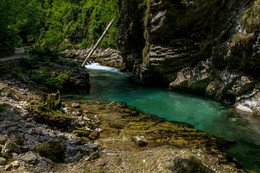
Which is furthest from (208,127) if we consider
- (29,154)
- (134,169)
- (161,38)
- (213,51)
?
(161,38)

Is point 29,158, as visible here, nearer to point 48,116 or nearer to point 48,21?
point 48,116

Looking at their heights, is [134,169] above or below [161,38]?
below

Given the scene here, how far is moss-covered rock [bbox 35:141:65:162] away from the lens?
13.8 feet

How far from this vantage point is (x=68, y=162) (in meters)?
4.34

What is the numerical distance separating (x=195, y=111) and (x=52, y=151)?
919 centimetres

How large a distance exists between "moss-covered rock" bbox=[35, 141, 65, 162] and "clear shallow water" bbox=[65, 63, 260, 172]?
574cm

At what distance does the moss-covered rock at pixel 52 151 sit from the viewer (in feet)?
13.8

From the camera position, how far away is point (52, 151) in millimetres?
4293

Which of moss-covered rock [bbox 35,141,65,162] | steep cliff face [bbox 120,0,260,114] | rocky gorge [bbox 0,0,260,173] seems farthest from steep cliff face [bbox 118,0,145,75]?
moss-covered rock [bbox 35,141,65,162]

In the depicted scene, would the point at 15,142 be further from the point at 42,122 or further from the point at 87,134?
the point at 87,134

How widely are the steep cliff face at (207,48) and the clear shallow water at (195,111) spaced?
4.33 ft

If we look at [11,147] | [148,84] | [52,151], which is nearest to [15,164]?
[11,147]

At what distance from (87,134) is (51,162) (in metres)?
2.05

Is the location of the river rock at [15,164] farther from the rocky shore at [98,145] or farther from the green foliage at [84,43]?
the green foliage at [84,43]
